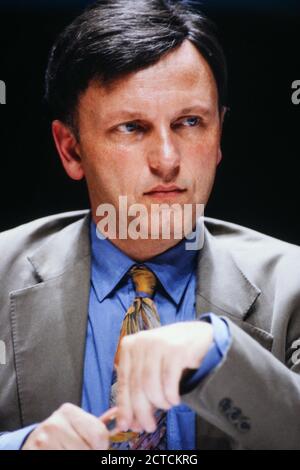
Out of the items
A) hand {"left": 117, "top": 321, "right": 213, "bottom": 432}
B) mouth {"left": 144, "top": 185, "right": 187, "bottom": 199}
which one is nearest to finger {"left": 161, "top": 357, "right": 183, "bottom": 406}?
hand {"left": 117, "top": 321, "right": 213, "bottom": 432}

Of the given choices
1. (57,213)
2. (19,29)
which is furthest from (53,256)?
(19,29)

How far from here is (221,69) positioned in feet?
4.46

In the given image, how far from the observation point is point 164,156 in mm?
1223

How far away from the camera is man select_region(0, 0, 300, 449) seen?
125cm

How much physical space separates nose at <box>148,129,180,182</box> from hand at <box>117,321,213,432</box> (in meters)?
0.30

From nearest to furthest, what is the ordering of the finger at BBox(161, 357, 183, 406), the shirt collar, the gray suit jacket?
the finger at BBox(161, 357, 183, 406), the gray suit jacket, the shirt collar

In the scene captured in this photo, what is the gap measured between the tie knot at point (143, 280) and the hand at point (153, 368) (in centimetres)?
27

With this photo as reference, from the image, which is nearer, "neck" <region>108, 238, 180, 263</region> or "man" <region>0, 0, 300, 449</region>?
"man" <region>0, 0, 300, 449</region>

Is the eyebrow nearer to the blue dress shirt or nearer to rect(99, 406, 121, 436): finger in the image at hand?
the blue dress shirt

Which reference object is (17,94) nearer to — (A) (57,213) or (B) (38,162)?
(B) (38,162)

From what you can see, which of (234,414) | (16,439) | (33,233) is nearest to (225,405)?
(234,414)

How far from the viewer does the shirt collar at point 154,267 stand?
1.33 m

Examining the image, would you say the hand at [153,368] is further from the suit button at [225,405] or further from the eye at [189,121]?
the eye at [189,121]

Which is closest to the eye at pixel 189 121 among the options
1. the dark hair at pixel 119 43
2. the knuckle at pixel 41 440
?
the dark hair at pixel 119 43
